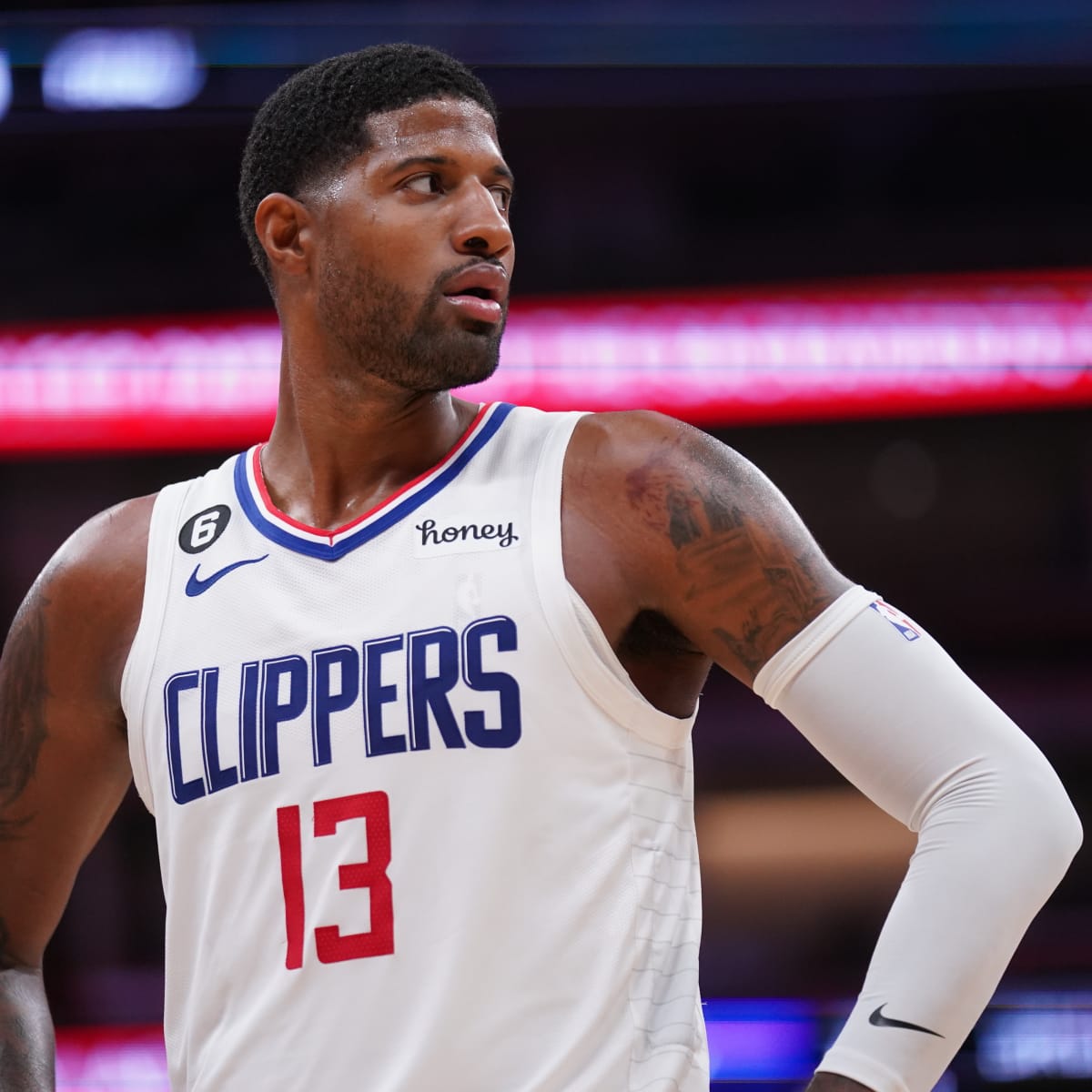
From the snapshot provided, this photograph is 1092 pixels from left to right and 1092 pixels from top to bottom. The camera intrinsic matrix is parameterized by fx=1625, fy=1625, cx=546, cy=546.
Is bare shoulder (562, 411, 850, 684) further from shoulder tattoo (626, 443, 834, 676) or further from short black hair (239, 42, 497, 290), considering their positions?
short black hair (239, 42, 497, 290)

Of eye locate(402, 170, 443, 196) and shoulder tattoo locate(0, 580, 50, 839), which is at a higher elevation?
eye locate(402, 170, 443, 196)

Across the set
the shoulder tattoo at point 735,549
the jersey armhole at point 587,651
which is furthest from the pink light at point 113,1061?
the shoulder tattoo at point 735,549

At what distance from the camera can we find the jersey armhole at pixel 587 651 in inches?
62.2

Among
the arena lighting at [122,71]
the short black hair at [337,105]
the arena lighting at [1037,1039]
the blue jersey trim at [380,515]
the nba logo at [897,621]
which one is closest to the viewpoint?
the nba logo at [897,621]

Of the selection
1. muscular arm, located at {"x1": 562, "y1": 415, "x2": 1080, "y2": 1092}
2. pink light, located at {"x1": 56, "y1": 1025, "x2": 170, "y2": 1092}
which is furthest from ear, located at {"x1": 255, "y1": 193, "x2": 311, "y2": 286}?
pink light, located at {"x1": 56, "y1": 1025, "x2": 170, "y2": 1092}

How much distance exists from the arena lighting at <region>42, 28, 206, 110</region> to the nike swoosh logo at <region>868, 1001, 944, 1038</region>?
10.3ft

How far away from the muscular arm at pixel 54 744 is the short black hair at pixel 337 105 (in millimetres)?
423

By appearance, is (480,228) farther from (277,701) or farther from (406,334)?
(277,701)

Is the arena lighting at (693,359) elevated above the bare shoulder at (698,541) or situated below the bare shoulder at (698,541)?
above

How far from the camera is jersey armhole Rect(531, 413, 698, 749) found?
158 cm

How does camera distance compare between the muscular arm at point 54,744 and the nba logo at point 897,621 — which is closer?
the nba logo at point 897,621

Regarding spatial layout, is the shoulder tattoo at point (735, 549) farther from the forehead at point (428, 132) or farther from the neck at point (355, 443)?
the forehead at point (428, 132)

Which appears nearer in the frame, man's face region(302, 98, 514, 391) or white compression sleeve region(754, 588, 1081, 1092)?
white compression sleeve region(754, 588, 1081, 1092)

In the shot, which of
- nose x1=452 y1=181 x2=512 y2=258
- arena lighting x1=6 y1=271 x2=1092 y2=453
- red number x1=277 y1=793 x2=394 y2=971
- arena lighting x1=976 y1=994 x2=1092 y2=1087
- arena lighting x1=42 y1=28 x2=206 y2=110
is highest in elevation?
arena lighting x1=42 y1=28 x2=206 y2=110
